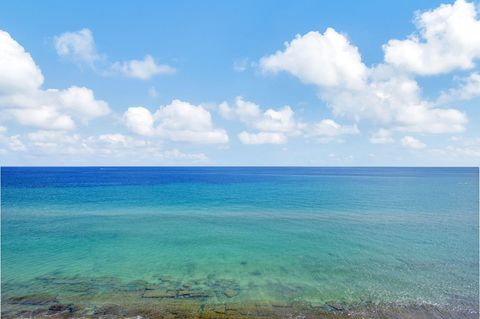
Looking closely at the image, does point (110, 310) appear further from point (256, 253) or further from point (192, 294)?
point (256, 253)

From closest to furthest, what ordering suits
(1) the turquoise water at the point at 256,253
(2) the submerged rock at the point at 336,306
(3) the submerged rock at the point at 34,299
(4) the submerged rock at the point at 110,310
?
(4) the submerged rock at the point at 110,310
(2) the submerged rock at the point at 336,306
(3) the submerged rock at the point at 34,299
(1) the turquoise water at the point at 256,253

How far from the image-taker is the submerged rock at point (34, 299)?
1777 centimetres

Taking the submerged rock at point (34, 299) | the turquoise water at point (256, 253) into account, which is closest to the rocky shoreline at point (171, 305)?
the submerged rock at point (34, 299)

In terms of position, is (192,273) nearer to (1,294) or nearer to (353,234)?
(1,294)

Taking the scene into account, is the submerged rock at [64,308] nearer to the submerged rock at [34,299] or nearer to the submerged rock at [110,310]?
the submerged rock at [34,299]

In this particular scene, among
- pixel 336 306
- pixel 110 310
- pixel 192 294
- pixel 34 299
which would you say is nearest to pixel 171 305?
pixel 192 294

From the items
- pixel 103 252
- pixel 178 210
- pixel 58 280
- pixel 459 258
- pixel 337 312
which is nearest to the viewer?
pixel 337 312

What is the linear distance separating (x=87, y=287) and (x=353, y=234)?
1054 inches

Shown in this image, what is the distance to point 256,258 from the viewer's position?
2566cm

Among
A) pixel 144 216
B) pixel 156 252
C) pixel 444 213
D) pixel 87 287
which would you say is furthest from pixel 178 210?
pixel 444 213

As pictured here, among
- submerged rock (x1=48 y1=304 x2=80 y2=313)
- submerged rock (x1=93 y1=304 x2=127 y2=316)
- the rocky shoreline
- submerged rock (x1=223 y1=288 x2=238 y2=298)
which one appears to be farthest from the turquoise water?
submerged rock (x1=93 y1=304 x2=127 y2=316)

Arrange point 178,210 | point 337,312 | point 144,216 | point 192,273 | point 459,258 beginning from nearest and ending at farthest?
point 337,312, point 192,273, point 459,258, point 144,216, point 178,210

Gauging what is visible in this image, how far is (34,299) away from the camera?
18.1 meters

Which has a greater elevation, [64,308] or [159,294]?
[159,294]
